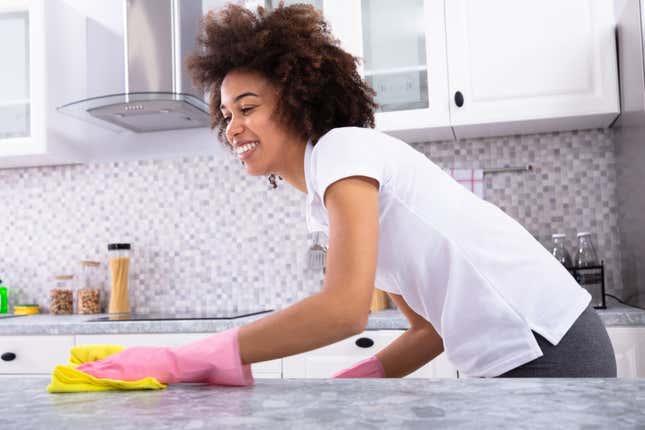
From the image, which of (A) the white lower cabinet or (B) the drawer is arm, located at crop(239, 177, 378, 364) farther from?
(B) the drawer

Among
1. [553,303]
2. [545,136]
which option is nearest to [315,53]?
[553,303]

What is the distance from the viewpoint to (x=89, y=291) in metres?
2.66

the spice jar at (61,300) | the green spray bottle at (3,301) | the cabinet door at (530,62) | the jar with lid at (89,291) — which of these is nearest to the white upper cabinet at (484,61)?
the cabinet door at (530,62)

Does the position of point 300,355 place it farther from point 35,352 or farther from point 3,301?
A: point 3,301

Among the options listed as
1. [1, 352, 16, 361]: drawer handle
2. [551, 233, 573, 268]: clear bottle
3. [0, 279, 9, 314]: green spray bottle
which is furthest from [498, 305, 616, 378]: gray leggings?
[0, 279, 9, 314]: green spray bottle

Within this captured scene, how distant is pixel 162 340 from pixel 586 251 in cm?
144

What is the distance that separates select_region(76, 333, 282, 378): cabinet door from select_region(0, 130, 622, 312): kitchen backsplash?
559 mm

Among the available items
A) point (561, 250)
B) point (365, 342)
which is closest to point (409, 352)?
point (365, 342)

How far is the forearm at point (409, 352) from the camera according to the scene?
1121mm

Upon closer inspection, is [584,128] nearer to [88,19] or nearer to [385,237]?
[385,237]

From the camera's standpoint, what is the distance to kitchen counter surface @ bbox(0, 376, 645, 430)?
49 centimetres

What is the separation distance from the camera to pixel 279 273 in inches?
104

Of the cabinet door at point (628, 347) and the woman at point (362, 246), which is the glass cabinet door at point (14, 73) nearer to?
the woman at point (362, 246)

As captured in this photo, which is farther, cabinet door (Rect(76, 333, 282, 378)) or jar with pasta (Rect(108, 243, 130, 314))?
jar with pasta (Rect(108, 243, 130, 314))
